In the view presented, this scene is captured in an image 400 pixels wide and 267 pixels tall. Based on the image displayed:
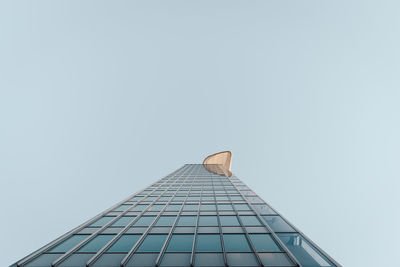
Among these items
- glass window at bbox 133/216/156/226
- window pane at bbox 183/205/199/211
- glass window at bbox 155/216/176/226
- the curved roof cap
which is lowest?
glass window at bbox 133/216/156/226

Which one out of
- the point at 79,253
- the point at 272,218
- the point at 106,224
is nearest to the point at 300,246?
the point at 272,218

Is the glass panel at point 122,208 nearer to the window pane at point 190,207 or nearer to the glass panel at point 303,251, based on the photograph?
the window pane at point 190,207

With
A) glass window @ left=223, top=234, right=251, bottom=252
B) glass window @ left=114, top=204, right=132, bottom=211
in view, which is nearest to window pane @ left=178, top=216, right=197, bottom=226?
glass window @ left=223, top=234, right=251, bottom=252

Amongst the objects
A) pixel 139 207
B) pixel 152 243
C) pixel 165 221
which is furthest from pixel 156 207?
pixel 152 243

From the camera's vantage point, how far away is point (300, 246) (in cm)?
1018

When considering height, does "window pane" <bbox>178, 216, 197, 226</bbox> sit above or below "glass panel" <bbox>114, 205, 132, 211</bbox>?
above

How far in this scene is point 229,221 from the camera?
536 inches

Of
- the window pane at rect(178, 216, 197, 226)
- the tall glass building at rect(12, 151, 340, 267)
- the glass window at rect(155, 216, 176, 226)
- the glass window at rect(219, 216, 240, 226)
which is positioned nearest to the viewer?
the tall glass building at rect(12, 151, 340, 267)

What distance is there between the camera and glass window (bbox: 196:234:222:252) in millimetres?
9883

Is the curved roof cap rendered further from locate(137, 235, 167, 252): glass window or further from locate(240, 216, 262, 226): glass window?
locate(137, 235, 167, 252): glass window

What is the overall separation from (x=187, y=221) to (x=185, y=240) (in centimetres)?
286

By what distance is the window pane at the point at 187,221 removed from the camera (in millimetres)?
13378

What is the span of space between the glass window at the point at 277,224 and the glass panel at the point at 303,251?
0.72m

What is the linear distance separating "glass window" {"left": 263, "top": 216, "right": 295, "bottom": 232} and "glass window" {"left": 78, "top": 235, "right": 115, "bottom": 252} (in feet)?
33.2
